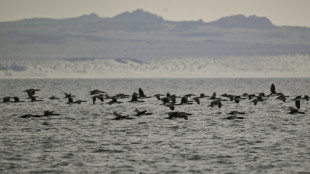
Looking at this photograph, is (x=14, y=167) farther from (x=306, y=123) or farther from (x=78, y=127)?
(x=306, y=123)

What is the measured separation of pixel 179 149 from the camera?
119 ft

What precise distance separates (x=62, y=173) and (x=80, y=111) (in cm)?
3450

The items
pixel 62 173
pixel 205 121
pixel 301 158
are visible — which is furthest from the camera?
pixel 205 121

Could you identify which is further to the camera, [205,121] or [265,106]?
[265,106]

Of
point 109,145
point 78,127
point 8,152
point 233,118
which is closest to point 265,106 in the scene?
point 233,118

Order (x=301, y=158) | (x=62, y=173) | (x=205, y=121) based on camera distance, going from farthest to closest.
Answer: (x=205, y=121)
(x=301, y=158)
(x=62, y=173)

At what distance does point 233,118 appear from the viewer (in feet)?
175

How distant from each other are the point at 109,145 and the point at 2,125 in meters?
14.0

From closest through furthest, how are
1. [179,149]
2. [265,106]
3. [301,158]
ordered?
[301,158] → [179,149] → [265,106]

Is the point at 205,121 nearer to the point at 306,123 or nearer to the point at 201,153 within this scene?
the point at 306,123

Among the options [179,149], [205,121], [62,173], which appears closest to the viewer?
[62,173]

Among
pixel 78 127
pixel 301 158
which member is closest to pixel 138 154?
pixel 301 158

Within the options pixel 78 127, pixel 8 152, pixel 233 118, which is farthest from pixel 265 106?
pixel 8 152

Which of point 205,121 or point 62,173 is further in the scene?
point 205,121
